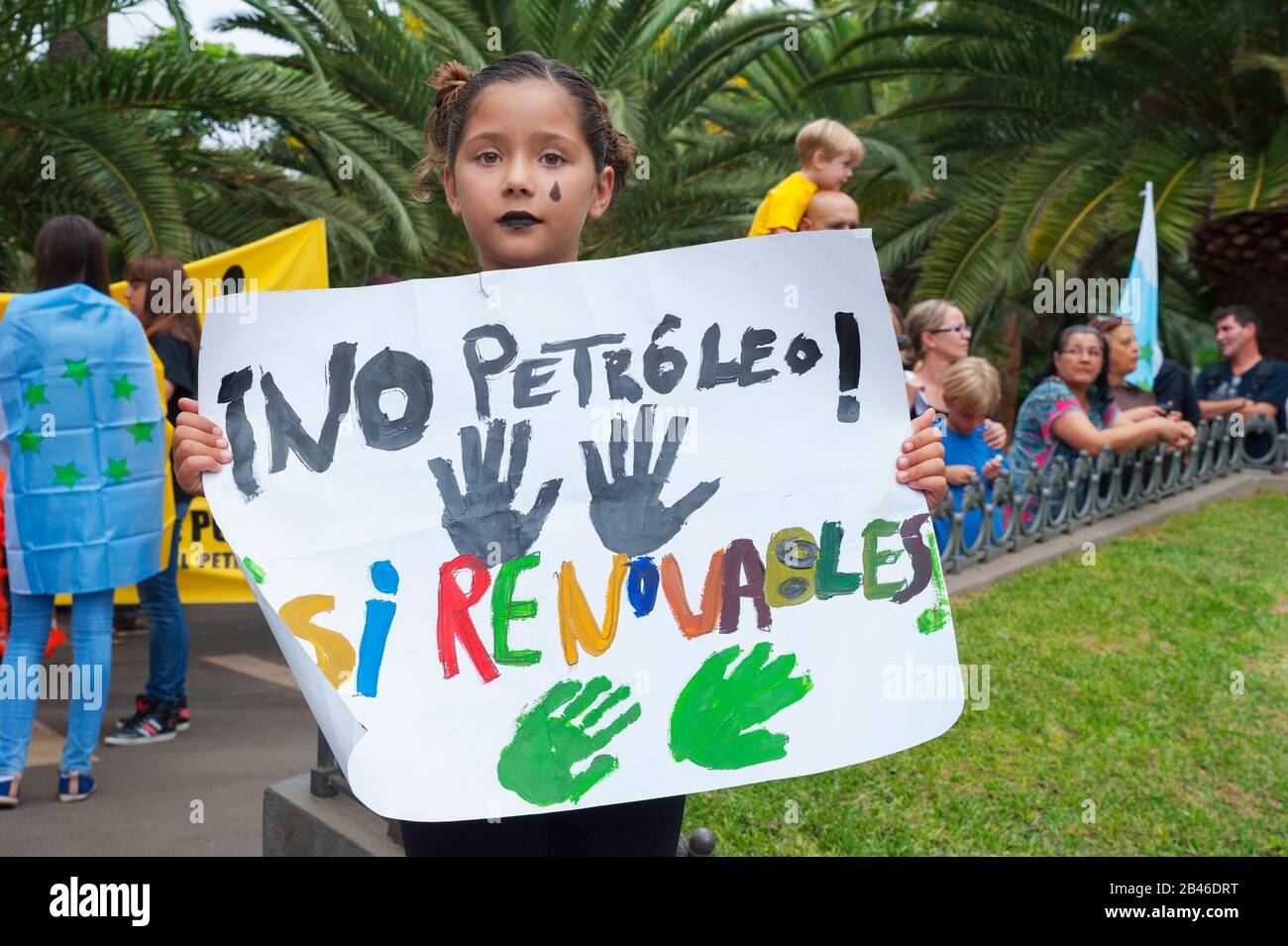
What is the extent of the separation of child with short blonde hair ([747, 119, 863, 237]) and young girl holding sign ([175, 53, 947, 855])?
3106mm

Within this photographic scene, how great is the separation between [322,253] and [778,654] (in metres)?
5.15

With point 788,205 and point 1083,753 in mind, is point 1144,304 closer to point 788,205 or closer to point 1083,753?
point 788,205

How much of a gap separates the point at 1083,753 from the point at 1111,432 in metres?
3.42

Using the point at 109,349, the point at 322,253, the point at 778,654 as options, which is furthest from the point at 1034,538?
the point at 778,654

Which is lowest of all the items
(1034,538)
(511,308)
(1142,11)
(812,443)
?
(1034,538)

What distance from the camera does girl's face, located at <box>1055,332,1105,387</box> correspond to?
249 inches

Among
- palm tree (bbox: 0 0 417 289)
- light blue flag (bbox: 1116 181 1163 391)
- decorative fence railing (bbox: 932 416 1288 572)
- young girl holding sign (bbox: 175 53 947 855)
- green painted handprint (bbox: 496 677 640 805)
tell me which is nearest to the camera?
green painted handprint (bbox: 496 677 640 805)

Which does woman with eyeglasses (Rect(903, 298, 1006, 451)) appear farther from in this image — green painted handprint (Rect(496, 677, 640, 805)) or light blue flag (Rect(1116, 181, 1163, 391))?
green painted handprint (Rect(496, 677, 640, 805))

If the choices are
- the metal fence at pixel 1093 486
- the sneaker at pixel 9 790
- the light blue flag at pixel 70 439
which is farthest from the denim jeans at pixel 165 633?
the metal fence at pixel 1093 486

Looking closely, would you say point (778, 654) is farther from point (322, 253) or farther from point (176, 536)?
point (322, 253)

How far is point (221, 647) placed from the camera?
20.6ft

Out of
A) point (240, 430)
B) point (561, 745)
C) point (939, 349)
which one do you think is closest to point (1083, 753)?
point (939, 349)

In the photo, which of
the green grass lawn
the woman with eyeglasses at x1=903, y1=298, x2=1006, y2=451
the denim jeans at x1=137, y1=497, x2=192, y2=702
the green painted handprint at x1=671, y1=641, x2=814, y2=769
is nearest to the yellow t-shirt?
the woman with eyeglasses at x1=903, y1=298, x2=1006, y2=451
